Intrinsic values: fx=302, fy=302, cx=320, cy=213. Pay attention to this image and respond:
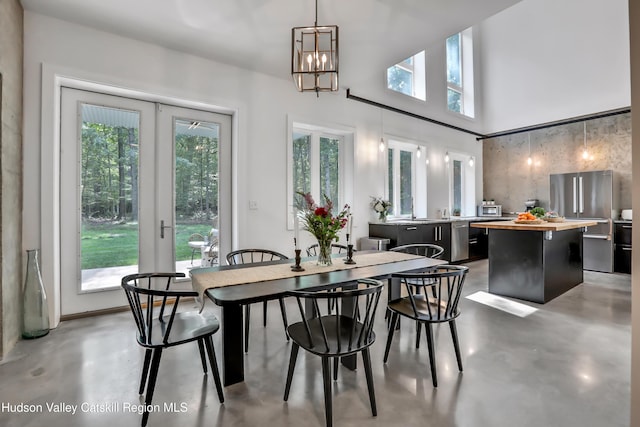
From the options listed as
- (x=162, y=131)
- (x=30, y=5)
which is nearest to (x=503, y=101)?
(x=162, y=131)

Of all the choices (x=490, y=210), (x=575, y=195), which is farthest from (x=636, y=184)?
(x=490, y=210)

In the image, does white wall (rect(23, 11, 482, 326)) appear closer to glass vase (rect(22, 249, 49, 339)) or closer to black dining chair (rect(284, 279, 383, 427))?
glass vase (rect(22, 249, 49, 339))

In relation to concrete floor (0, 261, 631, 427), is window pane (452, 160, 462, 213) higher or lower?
higher

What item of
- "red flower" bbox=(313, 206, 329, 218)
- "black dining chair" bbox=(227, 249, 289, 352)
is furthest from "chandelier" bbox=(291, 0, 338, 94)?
"black dining chair" bbox=(227, 249, 289, 352)

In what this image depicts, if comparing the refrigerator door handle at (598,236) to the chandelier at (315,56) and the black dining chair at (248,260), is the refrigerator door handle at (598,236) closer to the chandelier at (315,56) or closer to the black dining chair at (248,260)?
the chandelier at (315,56)

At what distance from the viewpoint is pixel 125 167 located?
3.43m

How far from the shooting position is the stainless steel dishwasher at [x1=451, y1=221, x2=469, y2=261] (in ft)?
19.1

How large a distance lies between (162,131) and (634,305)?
4.17 m

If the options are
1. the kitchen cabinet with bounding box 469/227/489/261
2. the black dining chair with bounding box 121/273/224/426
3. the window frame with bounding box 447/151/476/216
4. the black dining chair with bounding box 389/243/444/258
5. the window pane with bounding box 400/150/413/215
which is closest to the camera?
the black dining chair with bounding box 121/273/224/426

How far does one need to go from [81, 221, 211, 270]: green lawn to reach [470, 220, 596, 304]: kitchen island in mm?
4302

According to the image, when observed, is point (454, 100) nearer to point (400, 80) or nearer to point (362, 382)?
point (400, 80)

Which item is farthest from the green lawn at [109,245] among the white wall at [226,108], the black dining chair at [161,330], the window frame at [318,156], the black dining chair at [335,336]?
the black dining chair at [335,336]

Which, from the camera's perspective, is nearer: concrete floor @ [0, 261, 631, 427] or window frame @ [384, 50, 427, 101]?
concrete floor @ [0, 261, 631, 427]

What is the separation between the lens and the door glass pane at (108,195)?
3240mm
